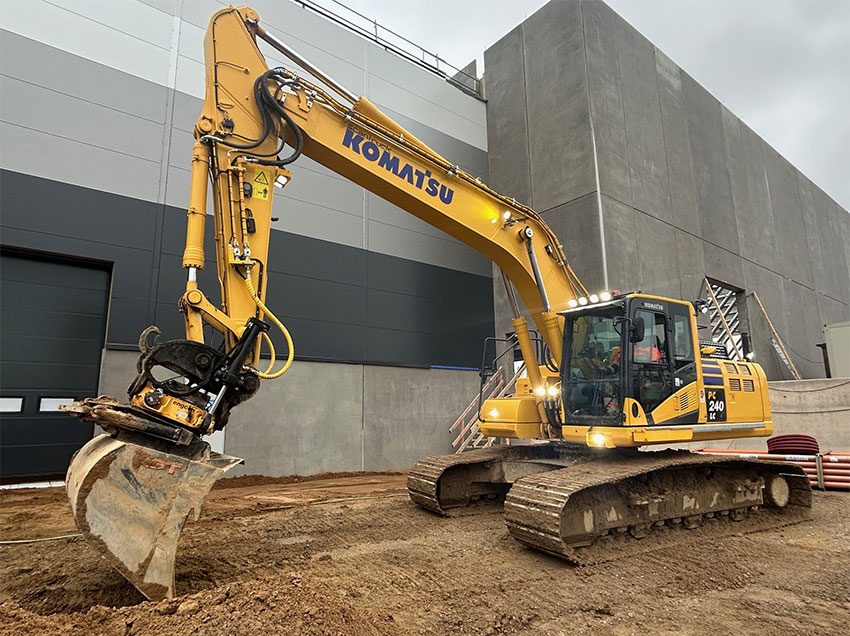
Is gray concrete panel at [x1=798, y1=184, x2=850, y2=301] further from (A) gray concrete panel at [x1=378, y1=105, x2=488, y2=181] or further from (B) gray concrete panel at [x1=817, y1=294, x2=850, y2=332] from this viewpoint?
(A) gray concrete panel at [x1=378, y1=105, x2=488, y2=181]

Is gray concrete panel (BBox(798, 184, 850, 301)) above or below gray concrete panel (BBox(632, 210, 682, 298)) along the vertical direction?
above

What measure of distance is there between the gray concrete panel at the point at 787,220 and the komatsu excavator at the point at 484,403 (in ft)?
51.5

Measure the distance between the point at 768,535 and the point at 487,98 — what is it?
44.4ft

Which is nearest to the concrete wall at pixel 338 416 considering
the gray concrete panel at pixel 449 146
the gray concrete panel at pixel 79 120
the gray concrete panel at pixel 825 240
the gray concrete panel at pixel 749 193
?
the gray concrete panel at pixel 79 120

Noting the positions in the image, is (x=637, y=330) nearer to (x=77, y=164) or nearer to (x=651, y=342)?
(x=651, y=342)

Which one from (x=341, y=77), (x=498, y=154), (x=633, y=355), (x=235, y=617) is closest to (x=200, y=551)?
(x=235, y=617)

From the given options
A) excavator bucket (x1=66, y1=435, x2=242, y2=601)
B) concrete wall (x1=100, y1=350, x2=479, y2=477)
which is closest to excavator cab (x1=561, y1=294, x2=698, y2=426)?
excavator bucket (x1=66, y1=435, x2=242, y2=601)

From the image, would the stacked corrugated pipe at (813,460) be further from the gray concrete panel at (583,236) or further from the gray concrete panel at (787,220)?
the gray concrete panel at (787,220)

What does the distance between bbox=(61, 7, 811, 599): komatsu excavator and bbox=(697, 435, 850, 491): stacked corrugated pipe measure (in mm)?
1823

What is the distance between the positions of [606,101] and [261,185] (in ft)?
37.6

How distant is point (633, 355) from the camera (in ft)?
17.2

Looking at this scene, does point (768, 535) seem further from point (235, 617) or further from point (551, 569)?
point (235, 617)

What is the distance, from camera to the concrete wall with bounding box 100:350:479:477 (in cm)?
972

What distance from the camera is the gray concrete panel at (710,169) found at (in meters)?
15.4
